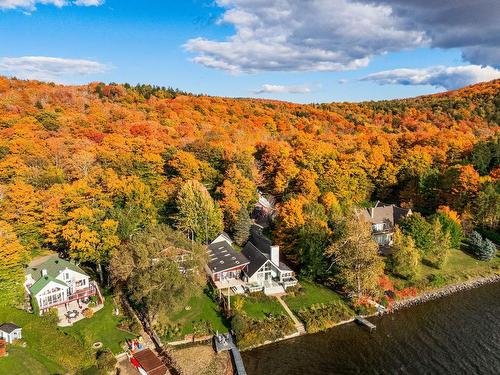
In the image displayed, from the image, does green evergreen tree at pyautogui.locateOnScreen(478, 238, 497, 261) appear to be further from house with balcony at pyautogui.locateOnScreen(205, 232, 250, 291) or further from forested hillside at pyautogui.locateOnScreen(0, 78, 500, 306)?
house with balcony at pyautogui.locateOnScreen(205, 232, 250, 291)

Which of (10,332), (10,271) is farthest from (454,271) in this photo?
(10,271)

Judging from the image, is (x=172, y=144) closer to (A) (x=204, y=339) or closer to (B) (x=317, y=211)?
(B) (x=317, y=211)

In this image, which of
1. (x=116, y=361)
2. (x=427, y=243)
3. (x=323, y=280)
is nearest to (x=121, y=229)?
(x=116, y=361)

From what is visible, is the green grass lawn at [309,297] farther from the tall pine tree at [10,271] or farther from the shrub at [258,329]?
the tall pine tree at [10,271]

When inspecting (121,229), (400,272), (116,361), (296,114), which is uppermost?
(296,114)

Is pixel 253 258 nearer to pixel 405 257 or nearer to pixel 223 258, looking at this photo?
pixel 223 258

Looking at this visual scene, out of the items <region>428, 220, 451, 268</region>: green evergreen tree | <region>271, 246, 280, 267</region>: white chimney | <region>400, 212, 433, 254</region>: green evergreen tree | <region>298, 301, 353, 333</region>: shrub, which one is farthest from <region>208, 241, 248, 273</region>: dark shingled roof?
<region>428, 220, 451, 268</region>: green evergreen tree

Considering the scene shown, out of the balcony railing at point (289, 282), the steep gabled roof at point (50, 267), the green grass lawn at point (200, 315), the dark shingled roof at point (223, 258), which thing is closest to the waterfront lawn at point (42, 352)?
the steep gabled roof at point (50, 267)
